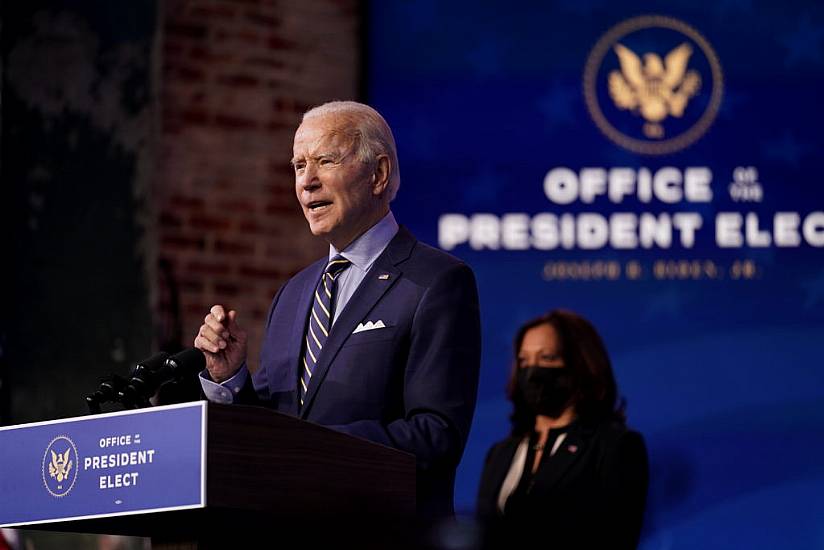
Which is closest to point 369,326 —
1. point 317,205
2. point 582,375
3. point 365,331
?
point 365,331

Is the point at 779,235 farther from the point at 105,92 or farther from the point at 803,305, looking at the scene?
the point at 105,92

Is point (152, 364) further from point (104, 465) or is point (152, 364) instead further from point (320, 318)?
point (320, 318)

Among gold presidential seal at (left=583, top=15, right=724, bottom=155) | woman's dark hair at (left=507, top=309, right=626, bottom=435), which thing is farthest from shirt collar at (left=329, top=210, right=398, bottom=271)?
gold presidential seal at (left=583, top=15, right=724, bottom=155)

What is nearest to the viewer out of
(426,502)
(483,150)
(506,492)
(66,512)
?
(66,512)

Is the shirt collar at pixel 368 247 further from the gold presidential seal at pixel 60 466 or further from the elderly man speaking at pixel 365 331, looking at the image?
the gold presidential seal at pixel 60 466

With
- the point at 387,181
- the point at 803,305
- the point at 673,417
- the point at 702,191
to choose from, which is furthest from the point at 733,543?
the point at 387,181

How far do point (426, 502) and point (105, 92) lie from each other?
353 cm

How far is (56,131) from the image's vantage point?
562 centimetres

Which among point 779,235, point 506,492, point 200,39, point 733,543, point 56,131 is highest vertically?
point 200,39

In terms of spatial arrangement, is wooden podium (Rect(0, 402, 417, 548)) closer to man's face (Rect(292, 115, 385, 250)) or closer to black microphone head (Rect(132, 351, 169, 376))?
black microphone head (Rect(132, 351, 169, 376))

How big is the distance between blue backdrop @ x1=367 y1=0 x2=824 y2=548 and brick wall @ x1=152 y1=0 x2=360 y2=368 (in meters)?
0.48

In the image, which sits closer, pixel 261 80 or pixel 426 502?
pixel 426 502

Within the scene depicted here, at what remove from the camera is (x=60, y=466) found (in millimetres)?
2311

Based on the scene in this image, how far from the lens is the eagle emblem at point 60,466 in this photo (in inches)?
90.4
